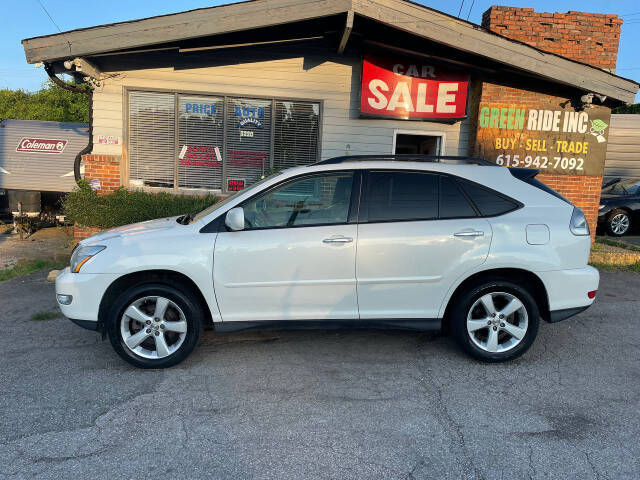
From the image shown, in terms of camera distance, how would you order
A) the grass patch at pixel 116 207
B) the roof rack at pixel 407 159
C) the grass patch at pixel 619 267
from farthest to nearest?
the grass patch at pixel 619 267, the grass patch at pixel 116 207, the roof rack at pixel 407 159

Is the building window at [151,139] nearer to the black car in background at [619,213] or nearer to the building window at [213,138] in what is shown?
the building window at [213,138]

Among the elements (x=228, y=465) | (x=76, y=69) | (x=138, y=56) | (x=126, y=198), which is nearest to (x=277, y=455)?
(x=228, y=465)

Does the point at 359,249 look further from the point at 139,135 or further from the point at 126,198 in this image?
the point at 139,135

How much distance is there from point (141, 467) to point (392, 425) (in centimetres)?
160

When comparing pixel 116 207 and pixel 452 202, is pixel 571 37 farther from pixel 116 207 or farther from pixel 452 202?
pixel 116 207

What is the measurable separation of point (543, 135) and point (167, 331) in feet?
25.0

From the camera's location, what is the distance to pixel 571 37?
8914 mm

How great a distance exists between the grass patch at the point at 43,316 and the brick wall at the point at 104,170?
314cm

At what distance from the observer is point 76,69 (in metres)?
7.31

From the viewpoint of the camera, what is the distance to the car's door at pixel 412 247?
400cm

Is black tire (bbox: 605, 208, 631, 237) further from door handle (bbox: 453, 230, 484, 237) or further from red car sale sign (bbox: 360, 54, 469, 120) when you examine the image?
door handle (bbox: 453, 230, 484, 237)

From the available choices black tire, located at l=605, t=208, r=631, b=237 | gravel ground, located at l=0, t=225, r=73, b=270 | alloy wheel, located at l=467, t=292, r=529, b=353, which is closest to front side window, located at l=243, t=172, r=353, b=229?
alloy wheel, located at l=467, t=292, r=529, b=353

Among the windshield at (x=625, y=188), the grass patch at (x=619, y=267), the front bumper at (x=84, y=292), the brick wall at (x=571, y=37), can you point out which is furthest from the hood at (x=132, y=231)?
the windshield at (x=625, y=188)

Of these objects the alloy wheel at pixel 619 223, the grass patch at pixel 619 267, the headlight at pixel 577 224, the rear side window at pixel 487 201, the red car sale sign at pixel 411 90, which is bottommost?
the grass patch at pixel 619 267
